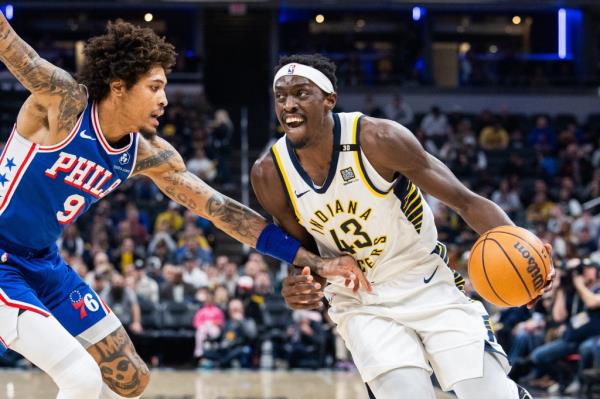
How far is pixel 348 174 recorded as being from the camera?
482cm

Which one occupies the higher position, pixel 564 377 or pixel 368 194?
pixel 368 194

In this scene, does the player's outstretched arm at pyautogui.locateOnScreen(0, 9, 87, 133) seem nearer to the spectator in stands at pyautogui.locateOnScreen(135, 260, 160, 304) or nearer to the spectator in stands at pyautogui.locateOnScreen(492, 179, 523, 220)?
the spectator in stands at pyautogui.locateOnScreen(135, 260, 160, 304)

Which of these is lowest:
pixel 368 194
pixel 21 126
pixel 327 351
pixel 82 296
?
pixel 327 351

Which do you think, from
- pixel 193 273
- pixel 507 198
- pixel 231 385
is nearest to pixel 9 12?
pixel 193 273

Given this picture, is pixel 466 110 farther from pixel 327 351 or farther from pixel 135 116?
pixel 135 116

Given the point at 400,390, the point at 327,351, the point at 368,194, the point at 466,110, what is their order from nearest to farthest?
the point at 400,390
the point at 368,194
the point at 327,351
the point at 466,110

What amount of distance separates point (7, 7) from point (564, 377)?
1698 cm

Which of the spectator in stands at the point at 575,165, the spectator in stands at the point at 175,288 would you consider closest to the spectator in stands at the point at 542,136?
the spectator in stands at the point at 575,165

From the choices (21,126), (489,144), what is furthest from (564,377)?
(489,144)

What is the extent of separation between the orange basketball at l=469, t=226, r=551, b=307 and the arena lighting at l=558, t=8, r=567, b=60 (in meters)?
20.6

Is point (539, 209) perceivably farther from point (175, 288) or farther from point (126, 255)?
point (126, 255)

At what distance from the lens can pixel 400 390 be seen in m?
4.48

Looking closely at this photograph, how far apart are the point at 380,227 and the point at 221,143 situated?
553 inches

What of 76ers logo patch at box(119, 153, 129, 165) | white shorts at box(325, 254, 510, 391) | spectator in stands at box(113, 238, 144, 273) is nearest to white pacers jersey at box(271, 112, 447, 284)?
white shorts at box(325, 254, 510, 391)
